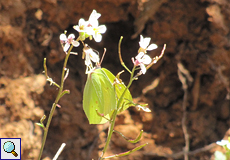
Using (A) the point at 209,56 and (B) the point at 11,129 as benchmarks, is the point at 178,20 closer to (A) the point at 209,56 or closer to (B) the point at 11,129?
(A) the point at 209,56

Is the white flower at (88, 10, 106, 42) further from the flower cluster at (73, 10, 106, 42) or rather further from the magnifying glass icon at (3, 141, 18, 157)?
the magnifying glass icon at (3, 141, 18, 157)

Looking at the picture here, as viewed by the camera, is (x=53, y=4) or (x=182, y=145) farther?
(x=182, y=145)

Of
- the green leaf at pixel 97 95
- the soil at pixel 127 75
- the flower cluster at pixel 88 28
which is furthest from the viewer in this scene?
the soil at pixel 127 75

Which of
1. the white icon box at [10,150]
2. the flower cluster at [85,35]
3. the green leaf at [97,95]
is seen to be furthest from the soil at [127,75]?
the flower cluster at [85,35]

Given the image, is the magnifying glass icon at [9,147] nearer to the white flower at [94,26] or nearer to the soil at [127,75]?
the soil at [127,75]

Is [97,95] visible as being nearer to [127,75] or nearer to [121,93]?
[121,93]

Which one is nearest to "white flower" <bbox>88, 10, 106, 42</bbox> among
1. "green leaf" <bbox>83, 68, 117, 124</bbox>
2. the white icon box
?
"green leaf" <bbox>83, 68, 117, 124</bbox>

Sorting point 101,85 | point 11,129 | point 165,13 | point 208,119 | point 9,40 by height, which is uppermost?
point 165,13

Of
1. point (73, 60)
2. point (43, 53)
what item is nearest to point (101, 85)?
point (43, 53)
